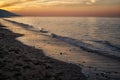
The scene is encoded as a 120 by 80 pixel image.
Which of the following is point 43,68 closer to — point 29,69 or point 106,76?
point 29,69

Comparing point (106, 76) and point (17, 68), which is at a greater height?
point (17, 68)

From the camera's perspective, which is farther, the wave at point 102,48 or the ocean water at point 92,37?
the ocean water at point 92,37

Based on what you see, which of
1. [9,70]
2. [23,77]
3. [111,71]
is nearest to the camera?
[23,77]

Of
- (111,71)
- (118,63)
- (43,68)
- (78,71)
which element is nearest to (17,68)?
(43,68)

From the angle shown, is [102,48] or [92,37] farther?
[92,37]

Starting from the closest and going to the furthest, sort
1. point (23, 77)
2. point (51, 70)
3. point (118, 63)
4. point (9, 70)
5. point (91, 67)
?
point (23, 77) < point (9, 70) < point (51, 70) < point (91, 67) < point (118, 63)

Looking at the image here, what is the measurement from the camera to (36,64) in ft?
47.5

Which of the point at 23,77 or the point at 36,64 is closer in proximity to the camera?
the point at 23,77

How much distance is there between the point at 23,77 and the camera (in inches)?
443

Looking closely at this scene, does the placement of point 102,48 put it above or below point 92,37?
above

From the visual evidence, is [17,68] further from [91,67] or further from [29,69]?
[91,67]

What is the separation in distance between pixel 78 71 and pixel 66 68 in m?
1.01

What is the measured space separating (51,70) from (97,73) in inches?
122

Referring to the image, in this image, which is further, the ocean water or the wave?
the ocean water
